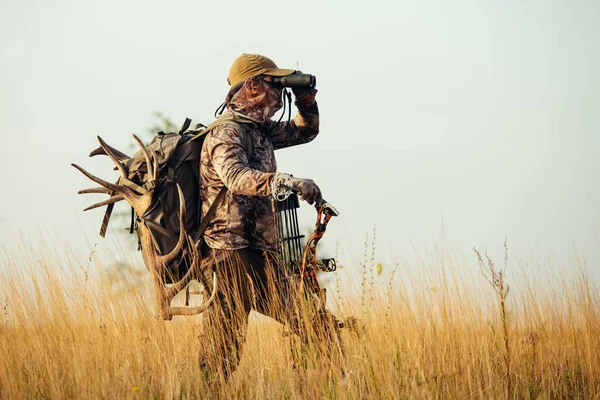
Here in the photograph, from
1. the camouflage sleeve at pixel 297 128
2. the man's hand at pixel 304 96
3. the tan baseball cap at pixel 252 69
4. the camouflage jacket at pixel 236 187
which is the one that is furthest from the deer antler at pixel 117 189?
the man's hand at pixel 304 96

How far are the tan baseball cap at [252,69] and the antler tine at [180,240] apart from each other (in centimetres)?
79

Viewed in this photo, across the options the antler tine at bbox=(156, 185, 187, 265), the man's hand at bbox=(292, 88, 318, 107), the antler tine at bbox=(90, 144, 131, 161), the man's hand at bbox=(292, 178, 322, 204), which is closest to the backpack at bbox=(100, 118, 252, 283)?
the antler tine at bbox=(156, 185, 187, 265)

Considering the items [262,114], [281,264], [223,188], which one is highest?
[262,114]

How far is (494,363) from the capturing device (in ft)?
16.9

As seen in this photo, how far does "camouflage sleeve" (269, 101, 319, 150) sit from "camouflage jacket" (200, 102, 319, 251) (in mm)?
317

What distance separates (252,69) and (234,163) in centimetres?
72

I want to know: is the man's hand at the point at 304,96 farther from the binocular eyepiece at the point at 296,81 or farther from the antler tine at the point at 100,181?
the antler tine at the point at 100,181

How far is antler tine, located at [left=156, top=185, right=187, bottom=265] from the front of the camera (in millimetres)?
4359

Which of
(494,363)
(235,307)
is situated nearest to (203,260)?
(235,307)

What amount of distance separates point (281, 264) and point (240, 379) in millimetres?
808

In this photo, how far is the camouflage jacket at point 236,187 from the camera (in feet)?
13.6

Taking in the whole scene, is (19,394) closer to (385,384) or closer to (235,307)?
(235,307)

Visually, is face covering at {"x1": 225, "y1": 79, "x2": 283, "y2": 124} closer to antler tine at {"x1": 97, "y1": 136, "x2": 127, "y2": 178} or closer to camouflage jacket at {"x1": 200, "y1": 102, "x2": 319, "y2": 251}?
camouflage jacket at {"x1": 200, "y1": 102, "x2": 319, "y2": 251}

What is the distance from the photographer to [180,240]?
441 centimetres
